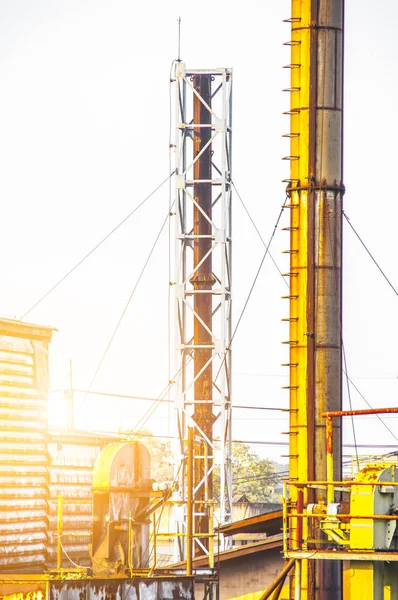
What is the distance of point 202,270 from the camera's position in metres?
34.0

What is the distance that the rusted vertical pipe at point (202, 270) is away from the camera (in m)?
33.5

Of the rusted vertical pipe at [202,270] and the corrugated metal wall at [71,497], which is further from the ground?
the rusted vertical pipe at [202,270]

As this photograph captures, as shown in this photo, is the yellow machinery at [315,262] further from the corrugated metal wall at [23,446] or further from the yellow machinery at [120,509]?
the corrugated metal wall at [23,446]

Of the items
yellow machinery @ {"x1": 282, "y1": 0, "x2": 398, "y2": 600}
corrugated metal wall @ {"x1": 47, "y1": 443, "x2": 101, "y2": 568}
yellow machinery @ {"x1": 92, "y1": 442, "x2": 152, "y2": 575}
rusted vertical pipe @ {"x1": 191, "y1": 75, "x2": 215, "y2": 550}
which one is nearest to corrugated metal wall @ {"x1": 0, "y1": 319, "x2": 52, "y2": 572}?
corrugated metal wall @ {"x1": 47, "y1": 443, "x2": 101, "y2": 568}

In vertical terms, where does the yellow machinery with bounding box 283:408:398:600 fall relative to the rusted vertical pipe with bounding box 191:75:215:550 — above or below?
below

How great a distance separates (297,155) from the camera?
2422 cm

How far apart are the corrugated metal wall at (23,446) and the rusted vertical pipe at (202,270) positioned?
512 centimetres

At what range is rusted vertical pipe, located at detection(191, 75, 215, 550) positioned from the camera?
3347 cm

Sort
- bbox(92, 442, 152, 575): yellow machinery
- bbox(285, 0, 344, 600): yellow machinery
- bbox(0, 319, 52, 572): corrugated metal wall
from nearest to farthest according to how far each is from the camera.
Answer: bbox(285, 0, 344, 600): yellow machinery < bbox(92, 442, 152, 575): yellow machinery < bbox(0, 319, 52, 572): corrugated metal wall

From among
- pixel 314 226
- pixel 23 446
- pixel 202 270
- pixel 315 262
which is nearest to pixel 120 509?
pixel 23 446

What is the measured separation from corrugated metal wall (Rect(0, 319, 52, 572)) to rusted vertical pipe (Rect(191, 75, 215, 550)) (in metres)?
5.12

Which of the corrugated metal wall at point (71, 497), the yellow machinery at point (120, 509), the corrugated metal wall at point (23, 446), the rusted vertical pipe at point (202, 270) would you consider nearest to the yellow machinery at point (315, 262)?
the yellow machinery at point (120, 509)

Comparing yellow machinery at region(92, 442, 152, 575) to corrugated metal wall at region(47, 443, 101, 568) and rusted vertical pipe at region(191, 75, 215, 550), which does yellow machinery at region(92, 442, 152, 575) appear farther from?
rusted vertical pipe at region(191, 75, 215, 550)

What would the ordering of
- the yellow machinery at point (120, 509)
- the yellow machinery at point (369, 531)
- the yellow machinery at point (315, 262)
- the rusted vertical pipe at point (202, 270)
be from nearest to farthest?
the yellow machinery at point (369, 531) → the yellow machinery at point (315, 262) → the yellow machinery at point (120, 509) → the rusted vertical pipe at point (202, 270)
